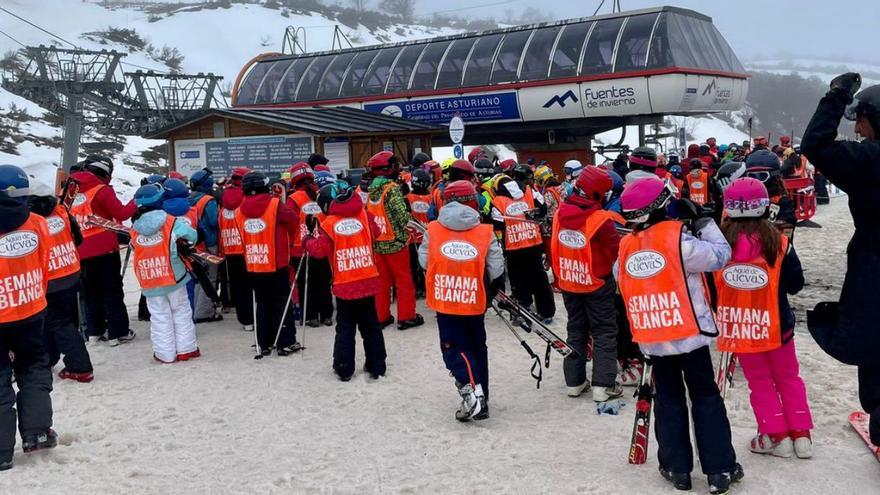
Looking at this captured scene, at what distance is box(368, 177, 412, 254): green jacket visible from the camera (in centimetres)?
749

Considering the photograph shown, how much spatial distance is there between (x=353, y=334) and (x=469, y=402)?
1576 millimetres

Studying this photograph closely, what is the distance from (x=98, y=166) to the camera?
304 inches

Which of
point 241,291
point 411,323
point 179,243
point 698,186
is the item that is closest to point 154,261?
point 179,243

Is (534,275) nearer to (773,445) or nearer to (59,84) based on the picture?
(773,445)

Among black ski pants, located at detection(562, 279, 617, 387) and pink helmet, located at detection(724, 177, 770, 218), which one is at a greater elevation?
pink helmet, located at detection(724, 177, 770, 218)

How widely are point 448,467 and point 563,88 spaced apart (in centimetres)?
1753

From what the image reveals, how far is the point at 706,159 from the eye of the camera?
1485 centimetres

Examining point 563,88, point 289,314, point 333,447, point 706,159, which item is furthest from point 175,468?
point 563,88

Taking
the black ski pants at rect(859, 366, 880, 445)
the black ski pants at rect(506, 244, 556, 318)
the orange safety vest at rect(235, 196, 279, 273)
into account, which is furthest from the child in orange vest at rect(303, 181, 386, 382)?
the black ski pants at rect(859, 366, 880, 445)

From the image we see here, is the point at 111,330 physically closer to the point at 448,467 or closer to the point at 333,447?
the point at 333,447

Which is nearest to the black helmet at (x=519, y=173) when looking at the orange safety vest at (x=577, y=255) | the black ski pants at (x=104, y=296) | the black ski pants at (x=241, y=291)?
the orange safety vest at (x=577, y=255)

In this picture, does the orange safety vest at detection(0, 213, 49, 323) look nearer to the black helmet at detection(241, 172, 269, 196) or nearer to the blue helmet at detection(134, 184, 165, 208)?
the blue helmet at detection(134, 184, 165, 208)

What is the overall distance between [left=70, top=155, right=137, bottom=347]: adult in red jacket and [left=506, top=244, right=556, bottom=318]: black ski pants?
4.23m

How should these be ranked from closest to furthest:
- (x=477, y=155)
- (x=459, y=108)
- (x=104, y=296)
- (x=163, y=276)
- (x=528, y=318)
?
1. (x=528, y=318)
2. (x=163, y=276)
3. (x=104, y=296)
4. (x=477, y=155)
5. (x=459, y=108)
